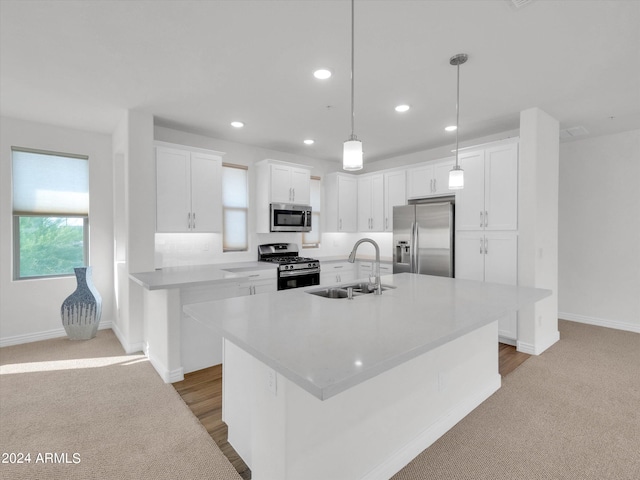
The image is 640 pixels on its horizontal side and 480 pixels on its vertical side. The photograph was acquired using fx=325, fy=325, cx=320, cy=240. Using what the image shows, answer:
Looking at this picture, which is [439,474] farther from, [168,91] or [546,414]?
[168,91]

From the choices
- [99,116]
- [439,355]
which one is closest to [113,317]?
[99,116]

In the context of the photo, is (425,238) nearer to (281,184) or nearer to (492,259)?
(492,259)

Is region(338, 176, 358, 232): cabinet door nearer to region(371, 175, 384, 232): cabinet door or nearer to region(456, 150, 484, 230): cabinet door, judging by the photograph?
region(371, 175, 384, 232): cabinet door

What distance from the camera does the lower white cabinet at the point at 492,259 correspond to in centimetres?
382

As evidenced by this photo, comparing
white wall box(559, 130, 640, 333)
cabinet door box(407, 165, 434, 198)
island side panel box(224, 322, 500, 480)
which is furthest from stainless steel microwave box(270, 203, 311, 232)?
white wall box(559, 130, 640, 333)

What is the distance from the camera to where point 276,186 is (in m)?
4.86

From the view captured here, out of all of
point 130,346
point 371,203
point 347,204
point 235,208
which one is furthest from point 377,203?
point 130,346

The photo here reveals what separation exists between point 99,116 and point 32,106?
589 mm

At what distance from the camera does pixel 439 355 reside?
2188 millimetres

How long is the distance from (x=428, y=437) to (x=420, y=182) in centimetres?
355

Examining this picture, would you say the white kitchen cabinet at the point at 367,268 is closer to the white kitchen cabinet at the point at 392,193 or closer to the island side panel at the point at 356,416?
the white kitchen cabinet at the point at 392,193

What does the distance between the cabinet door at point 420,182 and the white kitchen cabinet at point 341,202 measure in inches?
47.7

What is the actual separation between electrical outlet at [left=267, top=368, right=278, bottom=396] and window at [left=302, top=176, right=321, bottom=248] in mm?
4311

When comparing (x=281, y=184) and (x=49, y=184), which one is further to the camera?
(x=281, y=184)
